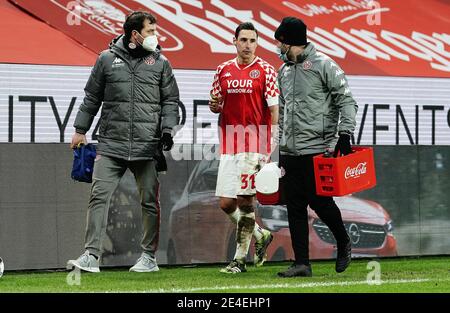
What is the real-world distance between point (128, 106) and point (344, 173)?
1.99 meters

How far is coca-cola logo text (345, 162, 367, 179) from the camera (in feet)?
30.1

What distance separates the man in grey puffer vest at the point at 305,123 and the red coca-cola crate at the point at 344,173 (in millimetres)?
181

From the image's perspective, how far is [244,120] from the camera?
9.94 m

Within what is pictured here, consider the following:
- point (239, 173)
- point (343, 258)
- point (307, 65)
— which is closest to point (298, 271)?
point (343, 258)

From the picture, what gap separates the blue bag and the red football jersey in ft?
3.69

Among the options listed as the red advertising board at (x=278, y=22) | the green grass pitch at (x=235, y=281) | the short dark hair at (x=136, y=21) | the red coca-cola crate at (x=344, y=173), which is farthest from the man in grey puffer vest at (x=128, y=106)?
the red advertising board at (x=278, y=22)

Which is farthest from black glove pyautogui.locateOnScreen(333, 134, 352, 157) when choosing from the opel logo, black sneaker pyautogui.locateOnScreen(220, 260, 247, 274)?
the opel logo

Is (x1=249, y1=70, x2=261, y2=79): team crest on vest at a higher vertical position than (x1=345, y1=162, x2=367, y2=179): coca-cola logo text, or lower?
higher

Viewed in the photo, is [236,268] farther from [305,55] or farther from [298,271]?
[305,55]

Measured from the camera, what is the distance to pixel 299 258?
9.51 m

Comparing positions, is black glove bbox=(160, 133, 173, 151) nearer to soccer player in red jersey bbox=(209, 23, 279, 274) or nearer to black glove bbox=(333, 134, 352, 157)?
soccer player in red jersey bbox=(209, 23, 279, 274)

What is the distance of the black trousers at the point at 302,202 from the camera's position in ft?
31.1
